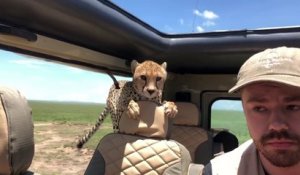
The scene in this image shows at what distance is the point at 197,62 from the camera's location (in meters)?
3.77

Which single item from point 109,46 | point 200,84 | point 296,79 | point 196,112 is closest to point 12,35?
point 109,46

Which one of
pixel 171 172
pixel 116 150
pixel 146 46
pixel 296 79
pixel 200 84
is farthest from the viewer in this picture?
pixel 200 84

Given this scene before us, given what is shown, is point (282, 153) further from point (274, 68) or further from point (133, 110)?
point (133, 110)

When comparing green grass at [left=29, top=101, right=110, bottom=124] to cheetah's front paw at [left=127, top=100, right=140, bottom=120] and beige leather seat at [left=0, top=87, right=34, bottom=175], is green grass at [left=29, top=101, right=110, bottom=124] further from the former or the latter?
cheetah's front paw at [left=127, top=100, right=140, bottom=120]

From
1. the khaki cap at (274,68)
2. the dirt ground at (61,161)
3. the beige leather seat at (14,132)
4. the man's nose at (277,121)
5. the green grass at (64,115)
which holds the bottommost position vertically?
the green grass at (64,115)

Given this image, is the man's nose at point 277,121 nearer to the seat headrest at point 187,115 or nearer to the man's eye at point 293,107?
the man's eye at point 293,107

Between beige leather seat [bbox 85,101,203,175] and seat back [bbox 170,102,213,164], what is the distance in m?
1.20

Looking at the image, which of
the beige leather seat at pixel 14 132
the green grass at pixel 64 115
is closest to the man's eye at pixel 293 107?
the beige leather seat at pixel 14 132

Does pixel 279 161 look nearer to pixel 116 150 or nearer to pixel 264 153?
pixel 264 153

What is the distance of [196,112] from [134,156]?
5.42 ft

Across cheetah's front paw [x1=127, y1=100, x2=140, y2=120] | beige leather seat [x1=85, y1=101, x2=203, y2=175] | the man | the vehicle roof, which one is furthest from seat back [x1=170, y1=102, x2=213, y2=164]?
the man

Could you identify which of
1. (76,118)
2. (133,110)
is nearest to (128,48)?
(133,110)

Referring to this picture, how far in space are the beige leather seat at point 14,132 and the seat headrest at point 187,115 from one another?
280cm

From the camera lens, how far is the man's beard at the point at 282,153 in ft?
3.12
